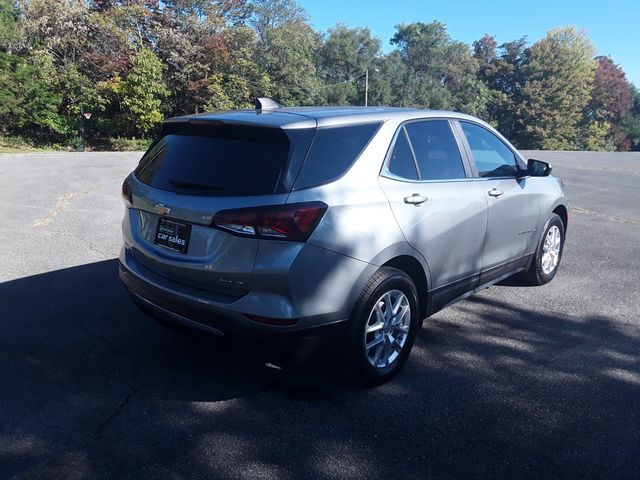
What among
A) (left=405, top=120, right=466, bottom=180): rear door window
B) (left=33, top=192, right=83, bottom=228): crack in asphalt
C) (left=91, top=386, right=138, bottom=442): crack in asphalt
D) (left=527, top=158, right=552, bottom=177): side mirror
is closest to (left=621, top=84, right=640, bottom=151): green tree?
(left=33, top=192, right=83, bottom=228): crack in asphalt

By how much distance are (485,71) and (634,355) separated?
64.0 m

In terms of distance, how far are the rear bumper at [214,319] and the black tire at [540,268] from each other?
2.97 meters

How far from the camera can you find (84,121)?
34.8 m

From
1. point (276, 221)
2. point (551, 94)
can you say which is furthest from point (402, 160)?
point (551, 94)

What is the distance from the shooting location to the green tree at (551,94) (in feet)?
184

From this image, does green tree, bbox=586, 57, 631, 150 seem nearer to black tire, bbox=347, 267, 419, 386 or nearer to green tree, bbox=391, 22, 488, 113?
green tree, bbox=391, 22, 488, 113

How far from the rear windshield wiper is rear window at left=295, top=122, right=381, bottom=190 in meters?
0.51

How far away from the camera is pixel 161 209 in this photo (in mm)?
3330

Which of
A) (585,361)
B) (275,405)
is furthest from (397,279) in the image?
(585,361)

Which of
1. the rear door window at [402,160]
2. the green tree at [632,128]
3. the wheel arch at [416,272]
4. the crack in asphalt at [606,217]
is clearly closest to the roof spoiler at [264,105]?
the rear door window at [402,160]

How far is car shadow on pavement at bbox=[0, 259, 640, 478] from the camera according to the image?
2.72 meters

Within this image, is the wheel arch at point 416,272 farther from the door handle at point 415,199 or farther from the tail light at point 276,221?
the tail light at point 276,221

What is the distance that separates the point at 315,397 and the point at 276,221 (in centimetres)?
120

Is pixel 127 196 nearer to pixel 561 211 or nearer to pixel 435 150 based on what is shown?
pixel 435 150
